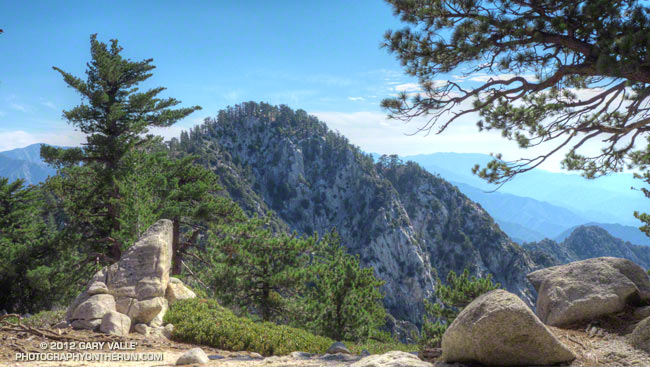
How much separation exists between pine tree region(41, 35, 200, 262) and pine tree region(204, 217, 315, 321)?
581 cm

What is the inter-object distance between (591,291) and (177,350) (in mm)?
8122

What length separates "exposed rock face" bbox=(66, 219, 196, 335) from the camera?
27.8ft

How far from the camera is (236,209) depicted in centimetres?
1994

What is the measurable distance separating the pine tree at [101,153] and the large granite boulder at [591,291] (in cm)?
1664

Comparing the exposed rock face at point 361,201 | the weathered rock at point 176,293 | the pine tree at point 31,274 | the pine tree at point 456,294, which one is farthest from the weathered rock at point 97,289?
the exposed rock face at point 361,201

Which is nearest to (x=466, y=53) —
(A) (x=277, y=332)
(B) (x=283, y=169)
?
(A) (x=277, y=332)

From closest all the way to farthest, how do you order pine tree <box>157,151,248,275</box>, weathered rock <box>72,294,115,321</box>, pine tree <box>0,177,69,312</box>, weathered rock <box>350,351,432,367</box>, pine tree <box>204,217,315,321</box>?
1. weathered rock <box>350,351,432,367</box>
2. weathered rock <box>72,294,115,321</box>
3. pine tree <box>204,217,315,321</box>
4. pine tree <box>0,177,69,312</box>
5. pine tree <box>157,151,248,275</box>

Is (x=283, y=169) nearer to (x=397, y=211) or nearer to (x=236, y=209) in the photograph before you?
(x=397, y=211)

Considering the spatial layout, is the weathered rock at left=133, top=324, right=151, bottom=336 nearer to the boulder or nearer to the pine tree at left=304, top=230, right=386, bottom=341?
the boulder

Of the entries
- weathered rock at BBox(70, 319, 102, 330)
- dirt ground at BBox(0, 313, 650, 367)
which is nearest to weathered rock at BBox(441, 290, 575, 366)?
dirt ground at BBox(0, 313, 650, 367)

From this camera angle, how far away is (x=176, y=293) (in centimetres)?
1038

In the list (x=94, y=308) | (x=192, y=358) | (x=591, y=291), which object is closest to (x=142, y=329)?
(x=94, y=308)

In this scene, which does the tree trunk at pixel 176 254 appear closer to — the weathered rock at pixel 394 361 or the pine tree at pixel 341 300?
the pine tree at pixel 341 300

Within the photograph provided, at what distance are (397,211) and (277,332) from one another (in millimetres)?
107373
